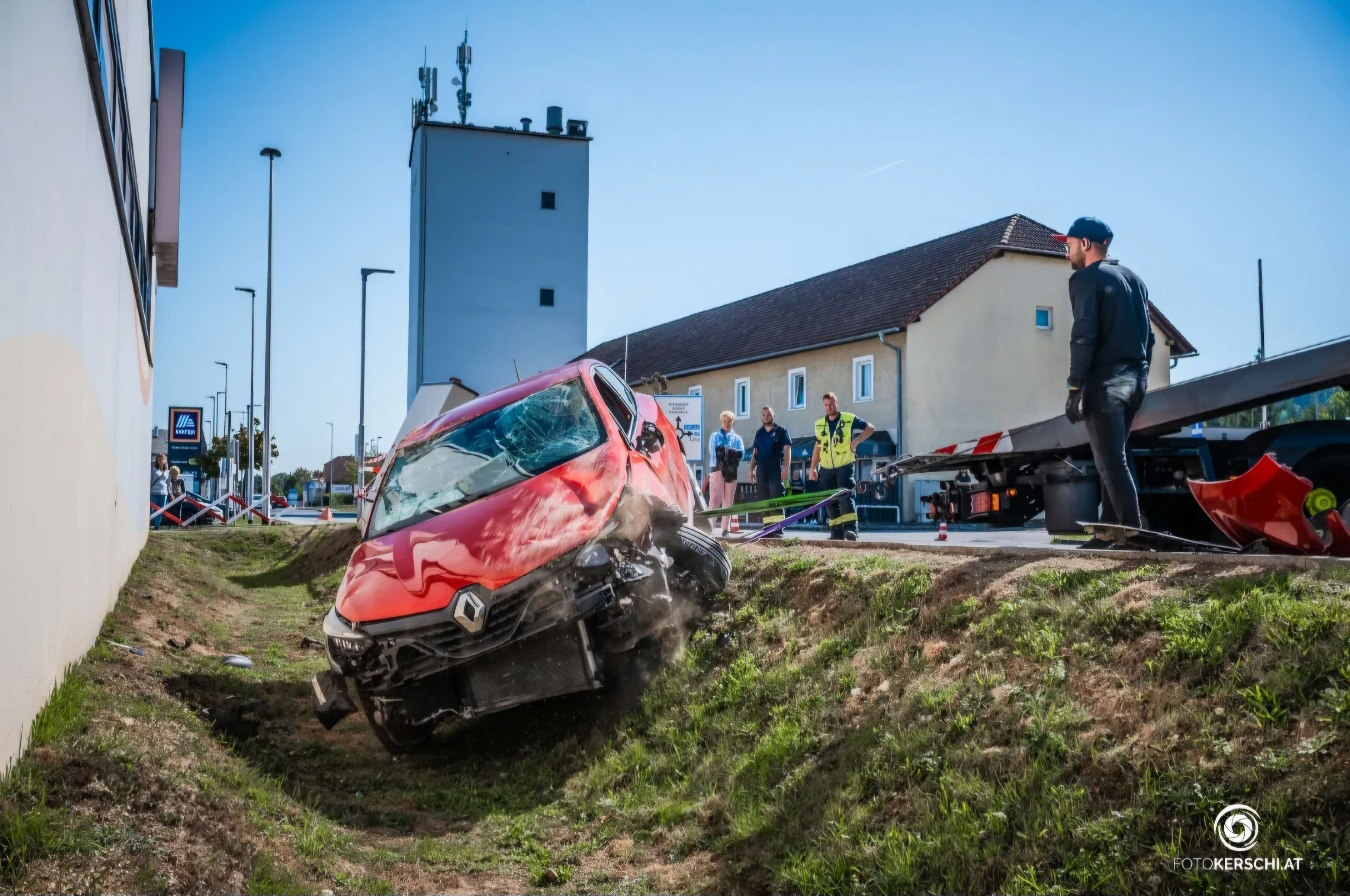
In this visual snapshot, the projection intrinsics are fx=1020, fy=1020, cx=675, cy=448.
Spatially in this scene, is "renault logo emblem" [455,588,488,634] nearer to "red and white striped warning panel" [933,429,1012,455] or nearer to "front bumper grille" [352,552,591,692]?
"front bumper grille" [352,552,591,692]

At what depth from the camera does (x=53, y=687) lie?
203 inches

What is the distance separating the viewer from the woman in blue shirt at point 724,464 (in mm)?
14352

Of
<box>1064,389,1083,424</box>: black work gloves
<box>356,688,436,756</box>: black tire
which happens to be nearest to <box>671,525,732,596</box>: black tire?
A: <box>356,688,436,756</box>: black tire

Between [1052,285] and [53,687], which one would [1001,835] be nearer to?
[53,687]

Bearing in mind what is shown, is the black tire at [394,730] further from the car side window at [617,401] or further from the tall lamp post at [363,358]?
the tall lamp post at [363,358]

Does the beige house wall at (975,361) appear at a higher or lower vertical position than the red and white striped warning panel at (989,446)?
higher

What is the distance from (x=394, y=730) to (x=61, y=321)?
3.18 metres

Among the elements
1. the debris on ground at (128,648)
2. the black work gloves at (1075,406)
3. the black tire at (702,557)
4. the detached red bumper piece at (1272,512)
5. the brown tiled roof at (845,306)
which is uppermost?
the brown tiled roof at (845,306)

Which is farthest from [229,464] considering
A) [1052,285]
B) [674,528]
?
[674,528]

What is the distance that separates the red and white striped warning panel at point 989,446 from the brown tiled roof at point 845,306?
716 inches

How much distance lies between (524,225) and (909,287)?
14.1 meters

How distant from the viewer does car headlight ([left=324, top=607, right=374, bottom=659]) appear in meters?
6.19

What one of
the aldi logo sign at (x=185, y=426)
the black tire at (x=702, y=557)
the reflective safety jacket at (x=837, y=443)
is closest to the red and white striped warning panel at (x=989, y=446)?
the black tire at (x=702, y=557)

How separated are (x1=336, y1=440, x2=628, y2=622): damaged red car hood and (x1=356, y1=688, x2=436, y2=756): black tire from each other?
70cm
